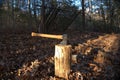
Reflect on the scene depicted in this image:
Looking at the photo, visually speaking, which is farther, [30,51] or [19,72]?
[30,51]

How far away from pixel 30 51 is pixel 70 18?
336 inches

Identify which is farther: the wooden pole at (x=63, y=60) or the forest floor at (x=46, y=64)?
the forest floor at (x=46, y=64)

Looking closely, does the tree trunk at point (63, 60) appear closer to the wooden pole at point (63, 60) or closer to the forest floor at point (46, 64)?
the wooden pole at point (63, 60)

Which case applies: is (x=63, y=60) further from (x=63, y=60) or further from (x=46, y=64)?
(x=46, y=64)

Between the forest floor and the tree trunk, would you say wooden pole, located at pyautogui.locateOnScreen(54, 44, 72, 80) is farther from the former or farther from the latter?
the forest floor

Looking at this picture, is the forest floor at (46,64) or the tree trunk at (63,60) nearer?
the tree trunk at (63,60)

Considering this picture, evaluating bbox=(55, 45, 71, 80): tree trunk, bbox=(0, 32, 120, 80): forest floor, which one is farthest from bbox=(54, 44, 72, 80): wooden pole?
bbox=(0, 32, 120, 80): forest floor

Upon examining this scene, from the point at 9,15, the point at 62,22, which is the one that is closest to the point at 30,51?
the point at 62,22

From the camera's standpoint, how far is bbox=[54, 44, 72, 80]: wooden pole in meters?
4.43

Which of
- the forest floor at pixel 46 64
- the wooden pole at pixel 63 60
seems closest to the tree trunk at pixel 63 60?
the wooden pole at pixel 63 60

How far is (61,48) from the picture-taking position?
14.5 ft

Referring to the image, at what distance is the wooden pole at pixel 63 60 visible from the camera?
14.5 ft

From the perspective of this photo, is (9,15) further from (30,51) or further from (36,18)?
(30,51)

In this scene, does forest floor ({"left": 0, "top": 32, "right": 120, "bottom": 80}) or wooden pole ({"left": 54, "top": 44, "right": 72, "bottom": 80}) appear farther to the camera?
forest floor ({"left": 0, "top": 32, "right": 120, "bottom": 80})
